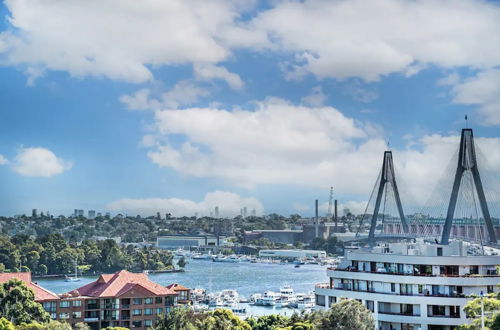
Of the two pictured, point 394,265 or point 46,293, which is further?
point 46,293

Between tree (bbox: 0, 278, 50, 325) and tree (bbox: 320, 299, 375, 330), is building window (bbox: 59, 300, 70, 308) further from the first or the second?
tree (bbox: 320, 299, 375, 330)

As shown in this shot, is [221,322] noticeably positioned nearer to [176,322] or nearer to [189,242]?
[176,322]

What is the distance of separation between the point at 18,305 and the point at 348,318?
969 cm

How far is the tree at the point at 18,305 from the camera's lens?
18750mm

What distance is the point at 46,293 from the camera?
72.1 feet

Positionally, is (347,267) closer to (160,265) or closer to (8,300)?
(8,300)

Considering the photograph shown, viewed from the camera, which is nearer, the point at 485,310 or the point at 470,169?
the point at 485,310

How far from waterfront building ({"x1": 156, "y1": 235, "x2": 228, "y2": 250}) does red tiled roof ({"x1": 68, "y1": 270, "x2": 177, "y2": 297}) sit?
87.8 metres

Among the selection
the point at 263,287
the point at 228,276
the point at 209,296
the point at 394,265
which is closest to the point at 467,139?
the point at 394,265

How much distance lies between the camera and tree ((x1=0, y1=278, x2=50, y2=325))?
18.8 m

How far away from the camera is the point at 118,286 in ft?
75.6

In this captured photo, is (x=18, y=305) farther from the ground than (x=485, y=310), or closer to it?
closer to it

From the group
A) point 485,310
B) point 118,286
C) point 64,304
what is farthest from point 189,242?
point 485,310

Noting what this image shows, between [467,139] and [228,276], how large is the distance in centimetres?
4636
